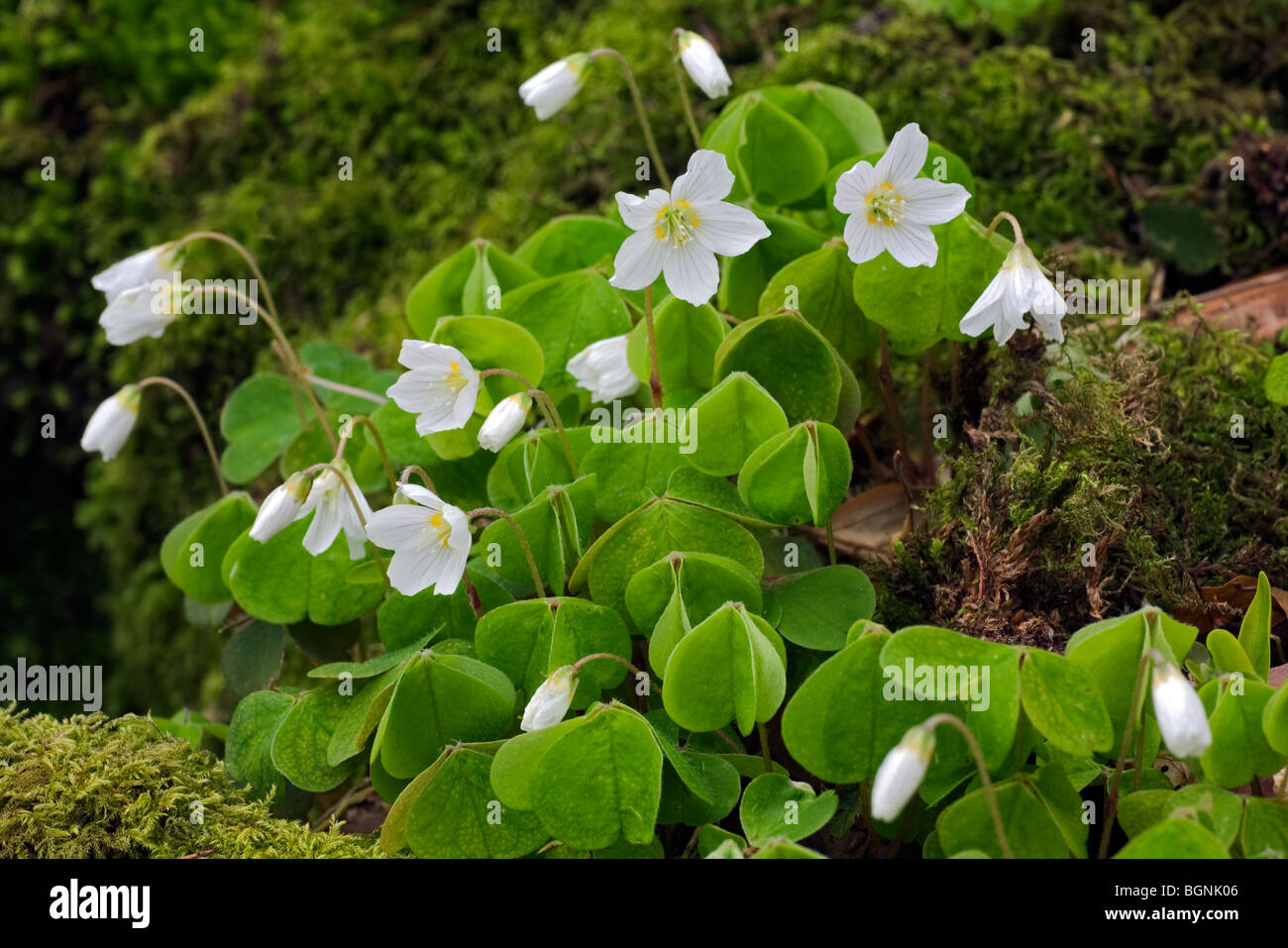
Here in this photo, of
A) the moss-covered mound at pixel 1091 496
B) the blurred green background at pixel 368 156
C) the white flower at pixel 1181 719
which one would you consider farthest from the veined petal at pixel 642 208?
the blurred green background at pixel 368 156

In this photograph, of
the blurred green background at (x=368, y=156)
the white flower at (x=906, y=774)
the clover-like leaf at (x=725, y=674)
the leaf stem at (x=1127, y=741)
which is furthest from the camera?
the blurred green background at (x=368, y=156)

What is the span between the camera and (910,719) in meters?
1.50

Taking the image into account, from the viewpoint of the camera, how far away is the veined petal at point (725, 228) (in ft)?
5.90

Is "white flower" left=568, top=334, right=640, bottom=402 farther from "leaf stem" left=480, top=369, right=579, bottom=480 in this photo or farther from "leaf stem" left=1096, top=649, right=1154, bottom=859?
"leaf stem" left=1096, top=649, right=1154, bottom=859

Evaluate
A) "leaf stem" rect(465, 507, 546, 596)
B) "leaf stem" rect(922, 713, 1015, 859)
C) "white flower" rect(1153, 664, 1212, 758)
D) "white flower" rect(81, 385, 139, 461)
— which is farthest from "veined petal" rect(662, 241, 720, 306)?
"white flower" rect(81, 385, 139, 461)

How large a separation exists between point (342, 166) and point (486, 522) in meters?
2.22

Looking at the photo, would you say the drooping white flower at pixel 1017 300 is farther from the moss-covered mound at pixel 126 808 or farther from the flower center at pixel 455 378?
the moss-covered mound at pixel 126 808

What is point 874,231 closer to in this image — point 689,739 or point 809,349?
point 809,349

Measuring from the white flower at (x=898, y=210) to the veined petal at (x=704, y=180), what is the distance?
0.62 ft

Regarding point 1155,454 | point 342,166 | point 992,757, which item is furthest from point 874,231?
point 342,166

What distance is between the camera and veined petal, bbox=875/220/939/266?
1.82 metres

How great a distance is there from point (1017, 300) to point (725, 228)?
0.47 m

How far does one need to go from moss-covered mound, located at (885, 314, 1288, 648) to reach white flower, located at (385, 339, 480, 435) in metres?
0.84
